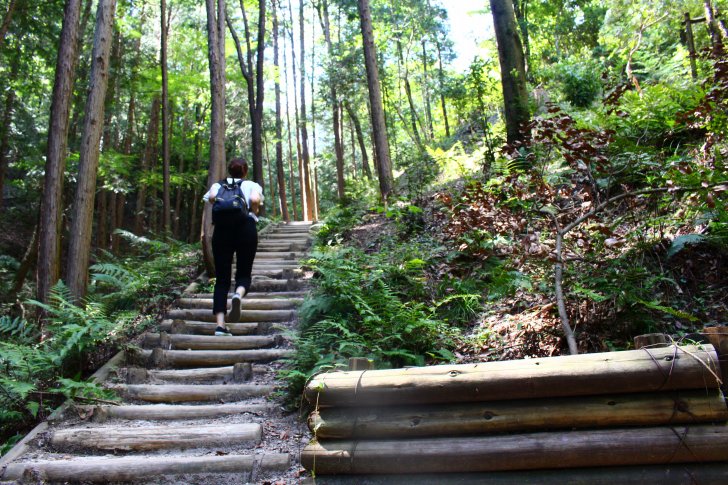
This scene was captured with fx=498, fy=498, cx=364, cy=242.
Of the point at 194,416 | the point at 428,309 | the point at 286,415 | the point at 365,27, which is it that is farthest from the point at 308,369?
the point at 365,27

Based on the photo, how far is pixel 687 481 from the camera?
2676 millimetres

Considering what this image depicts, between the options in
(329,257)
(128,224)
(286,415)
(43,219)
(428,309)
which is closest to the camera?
(286,415)

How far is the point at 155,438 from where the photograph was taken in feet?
14.0

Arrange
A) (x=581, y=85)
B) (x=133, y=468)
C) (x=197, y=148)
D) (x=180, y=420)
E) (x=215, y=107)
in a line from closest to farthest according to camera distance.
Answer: (x=133, y=468) → (x=180, y=420) → (x=215, y=107) → (x=581, y=85) → (x=197, y=148)

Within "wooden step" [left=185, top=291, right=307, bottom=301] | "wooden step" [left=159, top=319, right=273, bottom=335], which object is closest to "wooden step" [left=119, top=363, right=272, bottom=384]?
"wooden step" [left=159, top=319, right=273, bottom=335]

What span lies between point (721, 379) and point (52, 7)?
49.5 ft

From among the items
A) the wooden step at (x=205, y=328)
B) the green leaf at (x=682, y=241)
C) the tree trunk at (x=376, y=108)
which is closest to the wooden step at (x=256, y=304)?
the wooden step at (x=205, y=328)

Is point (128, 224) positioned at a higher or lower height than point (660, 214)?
higher

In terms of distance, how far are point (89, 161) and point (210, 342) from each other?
12.3 ft

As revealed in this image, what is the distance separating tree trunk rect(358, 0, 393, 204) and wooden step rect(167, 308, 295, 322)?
19.0ft

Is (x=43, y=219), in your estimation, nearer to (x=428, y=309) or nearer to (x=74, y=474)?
(x=74, y=474)

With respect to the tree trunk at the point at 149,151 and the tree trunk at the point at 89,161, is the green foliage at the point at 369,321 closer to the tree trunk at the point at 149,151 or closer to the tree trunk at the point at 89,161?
the tree trunk at the point at 89,161

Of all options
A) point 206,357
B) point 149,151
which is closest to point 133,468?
point 206,357

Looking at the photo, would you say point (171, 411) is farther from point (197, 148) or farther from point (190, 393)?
point (197, 148)
